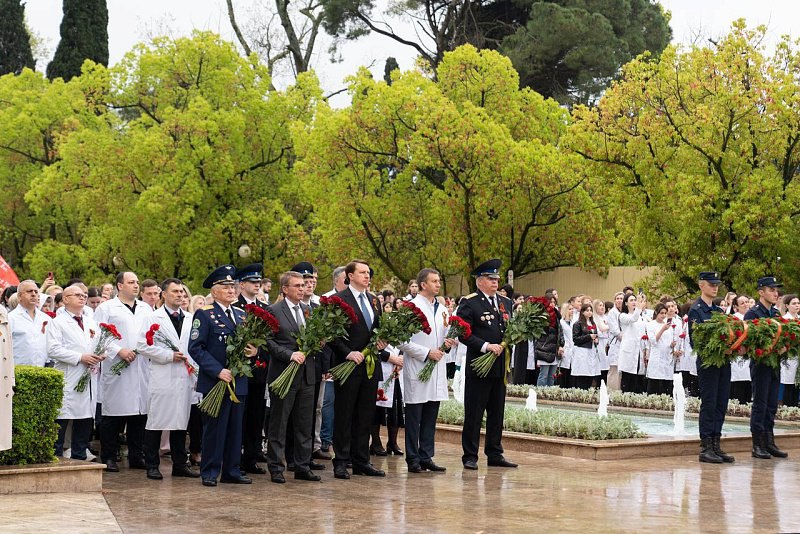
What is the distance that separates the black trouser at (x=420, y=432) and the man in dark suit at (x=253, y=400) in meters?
1.63

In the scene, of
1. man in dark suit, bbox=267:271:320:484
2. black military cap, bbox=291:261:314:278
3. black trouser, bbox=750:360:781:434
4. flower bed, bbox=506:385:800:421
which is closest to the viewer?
man in dark suit, bbox=267:271:320:484

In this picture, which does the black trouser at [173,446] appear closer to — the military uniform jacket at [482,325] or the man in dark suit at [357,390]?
the man in dark suit at [357,390]

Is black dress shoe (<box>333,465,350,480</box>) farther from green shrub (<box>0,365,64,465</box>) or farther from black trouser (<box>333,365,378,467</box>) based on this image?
green shrub (<box>0,365,64,465</box>)

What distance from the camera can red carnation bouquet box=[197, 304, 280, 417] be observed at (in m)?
12.0

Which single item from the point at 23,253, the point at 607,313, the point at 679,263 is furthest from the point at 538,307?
Result: the point at 23,253

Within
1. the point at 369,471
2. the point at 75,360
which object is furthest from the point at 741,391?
the point at 75,360

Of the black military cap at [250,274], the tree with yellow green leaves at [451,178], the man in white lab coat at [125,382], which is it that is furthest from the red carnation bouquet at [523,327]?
the tree with yellow green leaves at [451,178]

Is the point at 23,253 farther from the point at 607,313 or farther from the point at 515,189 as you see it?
the point at 607,313

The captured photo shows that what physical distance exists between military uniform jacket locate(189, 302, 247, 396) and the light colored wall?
27.6m

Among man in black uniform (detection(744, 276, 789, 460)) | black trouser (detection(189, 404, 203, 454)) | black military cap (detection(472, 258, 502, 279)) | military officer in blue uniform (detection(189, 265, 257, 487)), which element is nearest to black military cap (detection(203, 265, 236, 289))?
military officer in blue uniform (detection(189, 265, 257, 487))

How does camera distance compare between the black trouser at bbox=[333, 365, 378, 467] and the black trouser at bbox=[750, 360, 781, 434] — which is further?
the black trouser at bbox=[750, 360, 781, 434]

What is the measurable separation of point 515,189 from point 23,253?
26.1 metres

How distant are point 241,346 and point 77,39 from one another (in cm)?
4909

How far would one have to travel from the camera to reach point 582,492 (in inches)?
466
